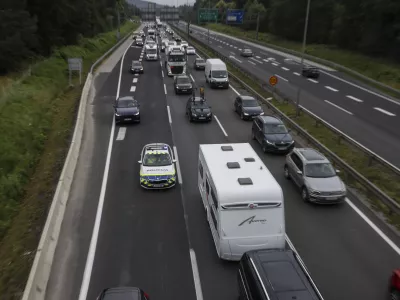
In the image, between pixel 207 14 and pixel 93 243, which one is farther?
pixel 207 14

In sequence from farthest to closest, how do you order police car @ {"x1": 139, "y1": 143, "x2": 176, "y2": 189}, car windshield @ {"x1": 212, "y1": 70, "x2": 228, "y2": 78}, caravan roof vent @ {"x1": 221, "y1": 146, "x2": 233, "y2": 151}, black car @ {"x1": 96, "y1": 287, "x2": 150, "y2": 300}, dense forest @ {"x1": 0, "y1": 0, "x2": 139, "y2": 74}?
car windshield @ {"x1": 212, "y1": 70, "x2": 228, "y2": 78}, dense forest @ {"x1": 0, "y1": 0, "x2": 139, "y2": 74}, police car @ {"x1": 139, "y1": 143, "x2": 176, "y2": 189}, caravan roof vent @ {"x1": 221, "y1": 146, "x2": 233, "y2": 151}, black car @ {"x1": 96, "y1": 287, "x2": 150, "y2": 300}

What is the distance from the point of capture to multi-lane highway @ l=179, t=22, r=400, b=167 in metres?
26.8

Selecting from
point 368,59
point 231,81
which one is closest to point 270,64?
point 368,59

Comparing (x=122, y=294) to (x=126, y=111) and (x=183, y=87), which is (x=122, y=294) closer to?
(x=126, y=111)

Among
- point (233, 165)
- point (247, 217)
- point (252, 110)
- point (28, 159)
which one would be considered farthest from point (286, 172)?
point (28, 159)

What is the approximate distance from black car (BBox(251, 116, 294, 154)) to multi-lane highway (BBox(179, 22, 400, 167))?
17.4 ft

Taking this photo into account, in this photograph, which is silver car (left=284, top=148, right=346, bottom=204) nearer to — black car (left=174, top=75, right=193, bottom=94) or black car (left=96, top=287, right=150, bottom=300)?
black car (left=96, top=287, right=150, bottom=300)

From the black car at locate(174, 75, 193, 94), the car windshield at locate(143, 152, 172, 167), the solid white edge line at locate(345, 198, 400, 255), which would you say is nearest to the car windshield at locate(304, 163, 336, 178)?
the solid white edge line at locate(345, 198, 400, 255)

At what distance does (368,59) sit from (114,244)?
54.3 m

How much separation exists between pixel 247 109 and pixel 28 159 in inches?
629

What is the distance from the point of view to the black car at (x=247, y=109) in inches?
1215

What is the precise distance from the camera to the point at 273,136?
24.0 meters

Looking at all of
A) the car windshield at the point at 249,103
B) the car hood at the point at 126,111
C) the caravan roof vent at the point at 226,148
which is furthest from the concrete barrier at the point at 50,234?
the car windshield at the point at 249,103

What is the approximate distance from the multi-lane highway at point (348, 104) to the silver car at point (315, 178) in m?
6.35
